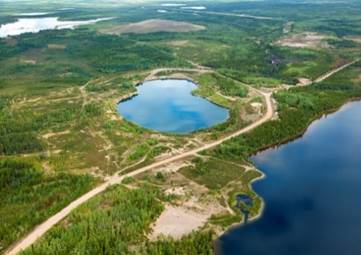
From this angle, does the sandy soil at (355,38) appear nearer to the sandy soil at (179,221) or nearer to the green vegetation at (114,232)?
the sandy soil at (179,221)

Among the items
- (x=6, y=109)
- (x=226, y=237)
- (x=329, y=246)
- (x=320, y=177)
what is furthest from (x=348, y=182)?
(x=6, y=109)

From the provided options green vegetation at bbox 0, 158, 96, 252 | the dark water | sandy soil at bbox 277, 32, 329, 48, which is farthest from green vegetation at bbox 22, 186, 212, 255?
sandy soil at bbox 277, 32, 329, 48

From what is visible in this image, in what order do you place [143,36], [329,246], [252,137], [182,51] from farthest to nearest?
[143,36], [182,51], [252,137], [329,246]

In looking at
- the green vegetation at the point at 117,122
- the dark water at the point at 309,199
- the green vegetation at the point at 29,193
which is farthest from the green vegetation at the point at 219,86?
the green vegetation at the point at 29,193

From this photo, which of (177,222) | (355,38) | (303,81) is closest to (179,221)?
(177,222)

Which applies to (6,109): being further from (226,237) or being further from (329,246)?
(329,246)

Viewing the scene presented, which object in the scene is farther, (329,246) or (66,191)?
(66,191)
